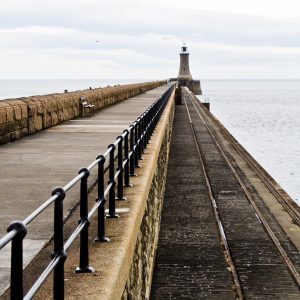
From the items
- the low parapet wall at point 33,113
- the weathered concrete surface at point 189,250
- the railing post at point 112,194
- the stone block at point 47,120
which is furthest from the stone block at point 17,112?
the railing post at point 112,194

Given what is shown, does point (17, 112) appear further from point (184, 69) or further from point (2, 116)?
point (184, 69)

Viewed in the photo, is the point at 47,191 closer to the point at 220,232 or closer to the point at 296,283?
the point at 296,283

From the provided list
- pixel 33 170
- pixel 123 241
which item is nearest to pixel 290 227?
pixel 33 170

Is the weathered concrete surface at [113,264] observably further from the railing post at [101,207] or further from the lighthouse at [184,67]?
the lighthouse at [184,67]

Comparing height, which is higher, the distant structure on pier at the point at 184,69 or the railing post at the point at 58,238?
the distant structure on pier at the point at 184,69

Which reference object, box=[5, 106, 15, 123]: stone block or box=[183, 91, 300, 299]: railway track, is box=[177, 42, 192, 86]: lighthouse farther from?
box=[5, 106, 15, 123]: stone block

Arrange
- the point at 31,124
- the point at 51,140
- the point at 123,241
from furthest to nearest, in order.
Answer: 1. the point at 31,124
2. the point at 51,140
3. the point at 123,241

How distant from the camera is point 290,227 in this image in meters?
15.4

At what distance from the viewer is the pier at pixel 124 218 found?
13.0ft

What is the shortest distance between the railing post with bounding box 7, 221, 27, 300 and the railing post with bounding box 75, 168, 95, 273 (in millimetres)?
Result: 1379

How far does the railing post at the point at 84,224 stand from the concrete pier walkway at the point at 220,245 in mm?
5716

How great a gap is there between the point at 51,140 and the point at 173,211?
14.8 ft

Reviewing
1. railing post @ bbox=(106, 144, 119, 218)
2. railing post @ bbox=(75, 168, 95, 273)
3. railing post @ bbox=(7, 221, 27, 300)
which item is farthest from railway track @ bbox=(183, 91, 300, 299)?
railing post @ bbox=(7, 221, 27, 300)

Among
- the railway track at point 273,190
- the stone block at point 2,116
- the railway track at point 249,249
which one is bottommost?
the railway track at point 273,190
